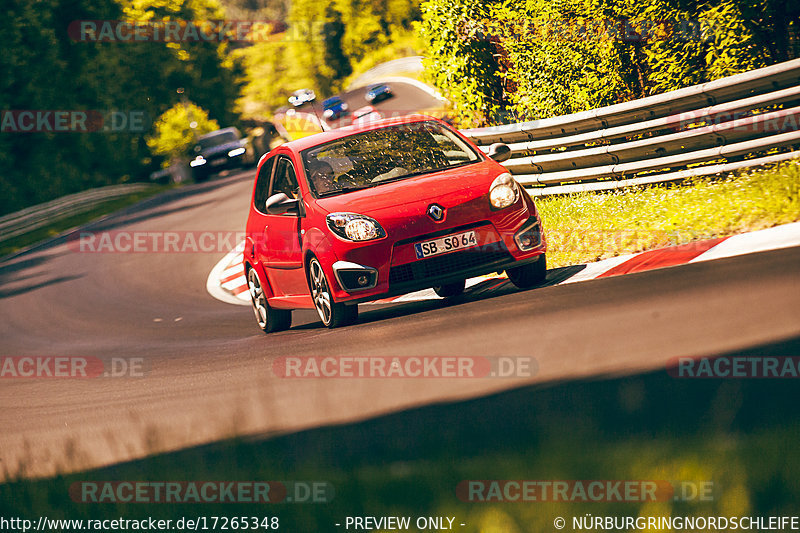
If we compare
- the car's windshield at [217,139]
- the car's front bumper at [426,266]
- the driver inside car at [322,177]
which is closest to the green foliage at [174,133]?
the car's windshield at [217,139]

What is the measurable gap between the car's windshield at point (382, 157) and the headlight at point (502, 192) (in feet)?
2.17

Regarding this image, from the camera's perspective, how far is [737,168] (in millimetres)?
8336

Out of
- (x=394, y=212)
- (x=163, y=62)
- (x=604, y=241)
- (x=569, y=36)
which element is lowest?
(x=604, y=241)

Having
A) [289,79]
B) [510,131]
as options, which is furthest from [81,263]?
[289,79]

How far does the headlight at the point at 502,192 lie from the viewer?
7.43 m

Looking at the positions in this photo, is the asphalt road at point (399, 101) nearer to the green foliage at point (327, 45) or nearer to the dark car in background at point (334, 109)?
the dark car in background at point (334, 109)

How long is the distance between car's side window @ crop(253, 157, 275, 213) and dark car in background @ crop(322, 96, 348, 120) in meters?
65.7

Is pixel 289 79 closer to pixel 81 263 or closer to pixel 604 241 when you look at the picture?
pixel 81 263

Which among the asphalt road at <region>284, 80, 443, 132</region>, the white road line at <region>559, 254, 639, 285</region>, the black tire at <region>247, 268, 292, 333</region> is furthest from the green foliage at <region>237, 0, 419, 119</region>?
the white road line at <region>559, 254, 639, 285</region>

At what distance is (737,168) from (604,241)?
4.39 ft

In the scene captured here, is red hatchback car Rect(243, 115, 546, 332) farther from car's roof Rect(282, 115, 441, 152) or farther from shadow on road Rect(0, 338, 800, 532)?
shadow on road Rect(0, 338, 800, 532)

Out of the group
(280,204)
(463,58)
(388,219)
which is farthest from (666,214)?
(463,58)

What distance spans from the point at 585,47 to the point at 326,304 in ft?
15.6

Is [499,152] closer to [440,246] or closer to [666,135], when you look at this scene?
[440,246]
